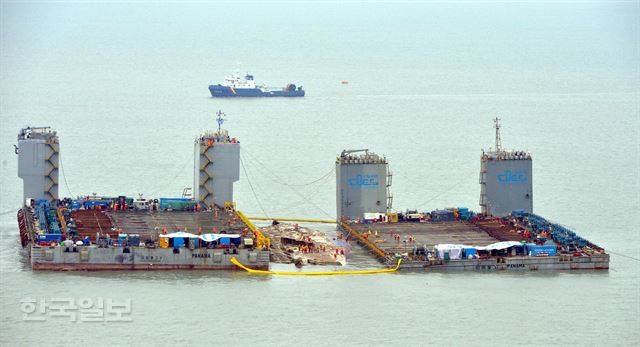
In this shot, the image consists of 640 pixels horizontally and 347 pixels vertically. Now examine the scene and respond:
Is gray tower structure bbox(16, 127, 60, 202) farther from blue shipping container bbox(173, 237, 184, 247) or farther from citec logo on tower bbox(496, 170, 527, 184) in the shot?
citec logo on tower bbox(496, 170, 527, 184)

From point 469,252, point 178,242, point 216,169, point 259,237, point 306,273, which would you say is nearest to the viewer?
point 306,273

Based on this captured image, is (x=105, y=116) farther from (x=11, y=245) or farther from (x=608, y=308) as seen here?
(x=608, y=308)

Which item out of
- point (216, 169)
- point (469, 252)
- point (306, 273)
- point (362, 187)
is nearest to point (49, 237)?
point (306, 273)

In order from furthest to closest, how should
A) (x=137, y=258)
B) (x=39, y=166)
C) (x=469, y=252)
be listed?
(x=39, y=166) → (x=469, y=252) → (x=137, y=258)

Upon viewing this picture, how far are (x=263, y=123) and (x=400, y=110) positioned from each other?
2287 cm

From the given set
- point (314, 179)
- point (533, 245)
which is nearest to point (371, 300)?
point (533, 245)

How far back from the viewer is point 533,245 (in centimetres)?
9331

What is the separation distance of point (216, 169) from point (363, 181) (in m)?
9.00

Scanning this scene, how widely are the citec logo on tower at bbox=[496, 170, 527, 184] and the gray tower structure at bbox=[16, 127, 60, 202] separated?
27049 millimetres

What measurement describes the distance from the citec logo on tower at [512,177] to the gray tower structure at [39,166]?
27049 mm

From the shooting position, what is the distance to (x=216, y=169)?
106500 millimetres

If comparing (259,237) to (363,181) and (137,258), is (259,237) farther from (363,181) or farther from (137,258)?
(363,181)

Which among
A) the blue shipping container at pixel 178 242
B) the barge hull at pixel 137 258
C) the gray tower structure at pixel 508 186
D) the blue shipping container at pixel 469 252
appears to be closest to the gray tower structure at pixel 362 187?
the gray tower structure at pixel 508 186

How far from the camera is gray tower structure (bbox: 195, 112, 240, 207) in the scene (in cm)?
10638
